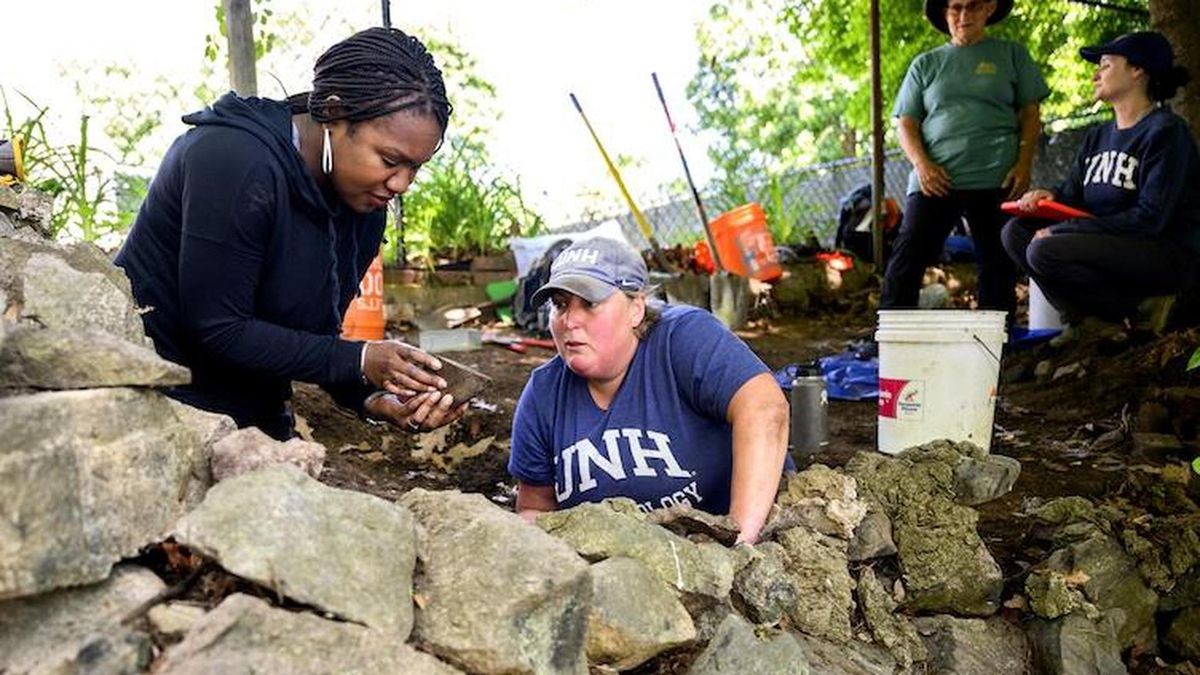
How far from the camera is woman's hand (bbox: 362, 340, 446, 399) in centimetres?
210

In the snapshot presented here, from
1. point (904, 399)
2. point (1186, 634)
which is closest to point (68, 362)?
point (1186, 634)

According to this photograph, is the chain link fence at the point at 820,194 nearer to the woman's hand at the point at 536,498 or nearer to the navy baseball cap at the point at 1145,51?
the navy baseball cap at the point at 1145,51

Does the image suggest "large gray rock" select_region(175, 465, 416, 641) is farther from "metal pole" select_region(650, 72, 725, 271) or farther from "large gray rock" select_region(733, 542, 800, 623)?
"metal pole" select_region(650, 72, 725, 271)

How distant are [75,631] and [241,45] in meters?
3.19

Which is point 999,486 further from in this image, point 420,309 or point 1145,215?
point 420,309

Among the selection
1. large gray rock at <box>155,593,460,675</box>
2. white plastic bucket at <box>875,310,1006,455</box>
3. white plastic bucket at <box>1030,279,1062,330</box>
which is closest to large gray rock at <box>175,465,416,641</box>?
large gray rock at <box>155,593,460,675</box>

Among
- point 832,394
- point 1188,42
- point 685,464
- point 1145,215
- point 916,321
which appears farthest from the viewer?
point 1188,42

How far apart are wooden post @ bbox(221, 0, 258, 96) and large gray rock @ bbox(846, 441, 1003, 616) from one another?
278cm

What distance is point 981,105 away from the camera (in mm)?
4902

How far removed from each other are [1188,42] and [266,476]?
229 inches

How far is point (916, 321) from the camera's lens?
3428 mm

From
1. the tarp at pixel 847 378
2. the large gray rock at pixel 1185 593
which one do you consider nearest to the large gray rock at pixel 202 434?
the large gray rock at pixel 1185 593

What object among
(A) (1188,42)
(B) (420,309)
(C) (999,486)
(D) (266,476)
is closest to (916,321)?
(C) (999,486)

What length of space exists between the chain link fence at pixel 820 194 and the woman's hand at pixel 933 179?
357 cm
